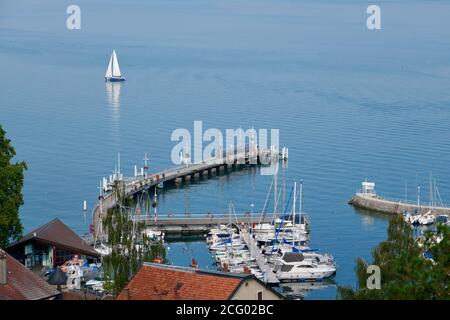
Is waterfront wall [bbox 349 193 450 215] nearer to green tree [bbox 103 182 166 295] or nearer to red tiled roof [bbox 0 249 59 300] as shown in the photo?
green tree [bbox 103 182 166 295]

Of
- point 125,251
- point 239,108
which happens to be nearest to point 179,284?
point 125,251

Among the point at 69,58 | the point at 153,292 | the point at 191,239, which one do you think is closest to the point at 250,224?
the point at 191,239

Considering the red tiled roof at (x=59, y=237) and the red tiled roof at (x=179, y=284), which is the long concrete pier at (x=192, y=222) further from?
the red tiled roof at (x=179, y=284)

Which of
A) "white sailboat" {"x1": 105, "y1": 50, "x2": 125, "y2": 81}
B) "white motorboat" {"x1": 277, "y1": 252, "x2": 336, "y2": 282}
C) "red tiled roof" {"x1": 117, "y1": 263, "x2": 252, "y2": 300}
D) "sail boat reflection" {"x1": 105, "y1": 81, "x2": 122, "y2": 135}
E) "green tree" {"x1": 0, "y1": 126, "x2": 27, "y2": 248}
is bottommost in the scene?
"white motorboat" {"x1": 277, "y1": 252, "x2": 336, "y2": 282}

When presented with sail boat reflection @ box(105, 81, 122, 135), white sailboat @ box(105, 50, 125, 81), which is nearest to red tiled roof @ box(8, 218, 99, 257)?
sail boat reflection @ box(105, 81, 122, 135)

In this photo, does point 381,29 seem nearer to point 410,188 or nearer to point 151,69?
point 151,69

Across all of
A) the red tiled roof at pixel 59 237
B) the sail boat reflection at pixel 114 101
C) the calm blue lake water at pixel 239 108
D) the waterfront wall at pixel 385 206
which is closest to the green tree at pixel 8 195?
the red tiled roof at pixel 59 237
